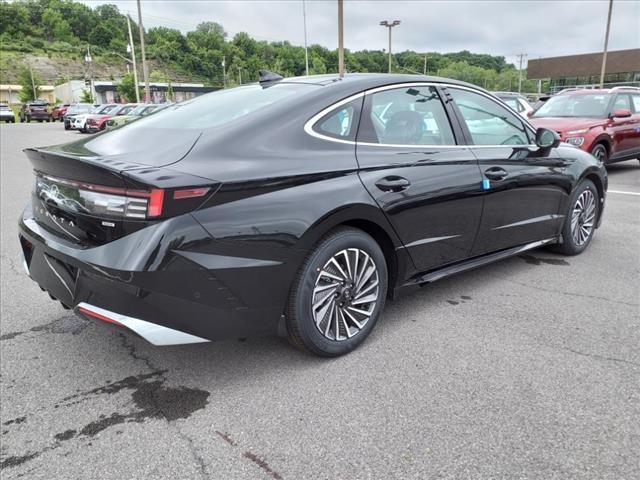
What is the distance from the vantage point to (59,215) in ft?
9.10

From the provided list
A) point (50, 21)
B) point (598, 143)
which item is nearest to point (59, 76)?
point (50, 21)

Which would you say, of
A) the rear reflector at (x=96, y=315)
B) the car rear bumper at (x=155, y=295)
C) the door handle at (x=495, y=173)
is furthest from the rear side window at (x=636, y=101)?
the rear reflector at (x=96, y=315)

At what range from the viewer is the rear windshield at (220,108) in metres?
3.01

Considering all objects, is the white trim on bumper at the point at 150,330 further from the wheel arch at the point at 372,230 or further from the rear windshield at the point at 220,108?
the rear windshield at the point at 220,108

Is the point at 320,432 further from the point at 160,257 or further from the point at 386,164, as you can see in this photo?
the point at 386,164

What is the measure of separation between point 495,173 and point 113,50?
120 m

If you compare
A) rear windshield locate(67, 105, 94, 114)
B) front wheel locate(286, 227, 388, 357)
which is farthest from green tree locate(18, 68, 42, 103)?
front wheel locate(286, 227, 388, 357)

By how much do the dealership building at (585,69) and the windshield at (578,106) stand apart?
66496 millimetres

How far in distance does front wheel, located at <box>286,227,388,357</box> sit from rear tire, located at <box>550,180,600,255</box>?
2454 mm

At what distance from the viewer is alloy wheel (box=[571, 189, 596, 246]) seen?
489 centimetres

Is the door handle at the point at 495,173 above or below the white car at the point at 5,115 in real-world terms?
above

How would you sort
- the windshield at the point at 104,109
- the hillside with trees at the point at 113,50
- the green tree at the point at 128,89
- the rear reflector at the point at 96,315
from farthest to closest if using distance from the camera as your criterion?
the hillside with trees at the point at 113,50, the green tree at the point at 128,89, the windshield at the point at 104,109, the rear reflector at the point at 96,315

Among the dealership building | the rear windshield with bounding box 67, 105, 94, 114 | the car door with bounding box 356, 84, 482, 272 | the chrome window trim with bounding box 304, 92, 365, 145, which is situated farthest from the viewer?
the dealership building

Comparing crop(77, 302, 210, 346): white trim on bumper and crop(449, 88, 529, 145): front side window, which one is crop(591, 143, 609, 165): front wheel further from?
crop(77, 302, 210, 346): white trim on bumper
